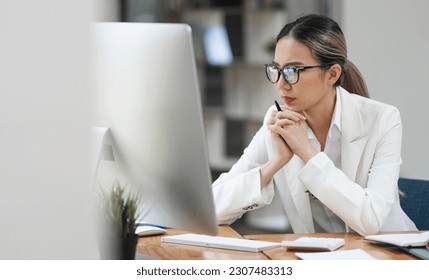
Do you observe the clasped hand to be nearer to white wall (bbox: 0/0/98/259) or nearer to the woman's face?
the woman's face

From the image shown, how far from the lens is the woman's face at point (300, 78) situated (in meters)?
1.91

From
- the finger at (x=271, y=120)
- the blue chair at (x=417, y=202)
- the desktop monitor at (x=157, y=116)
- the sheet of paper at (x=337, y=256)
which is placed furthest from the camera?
the blue chair at (x=417, y=202)

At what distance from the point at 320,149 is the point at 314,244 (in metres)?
0.53

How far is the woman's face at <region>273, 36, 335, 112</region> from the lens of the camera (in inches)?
75.1

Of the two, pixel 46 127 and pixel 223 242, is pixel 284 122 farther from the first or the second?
pixel 46 127

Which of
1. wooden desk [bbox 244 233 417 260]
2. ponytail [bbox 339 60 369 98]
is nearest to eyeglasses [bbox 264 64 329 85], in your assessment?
ponytail [bbox 339 60 369 98]

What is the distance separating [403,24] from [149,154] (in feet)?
7.60

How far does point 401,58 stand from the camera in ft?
11.2

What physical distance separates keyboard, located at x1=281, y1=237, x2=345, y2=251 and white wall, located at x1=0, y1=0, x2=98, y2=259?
0.45 m

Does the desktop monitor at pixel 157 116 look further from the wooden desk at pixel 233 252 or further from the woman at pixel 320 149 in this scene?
the woman at pixel 320 149

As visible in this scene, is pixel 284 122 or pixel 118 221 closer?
pixel 118 221

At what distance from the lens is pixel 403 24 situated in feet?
11.1

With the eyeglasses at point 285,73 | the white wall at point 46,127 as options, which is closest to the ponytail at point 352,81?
the eyeglasses at point 285,73

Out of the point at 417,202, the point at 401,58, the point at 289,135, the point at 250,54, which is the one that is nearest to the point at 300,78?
the point at 289,135
